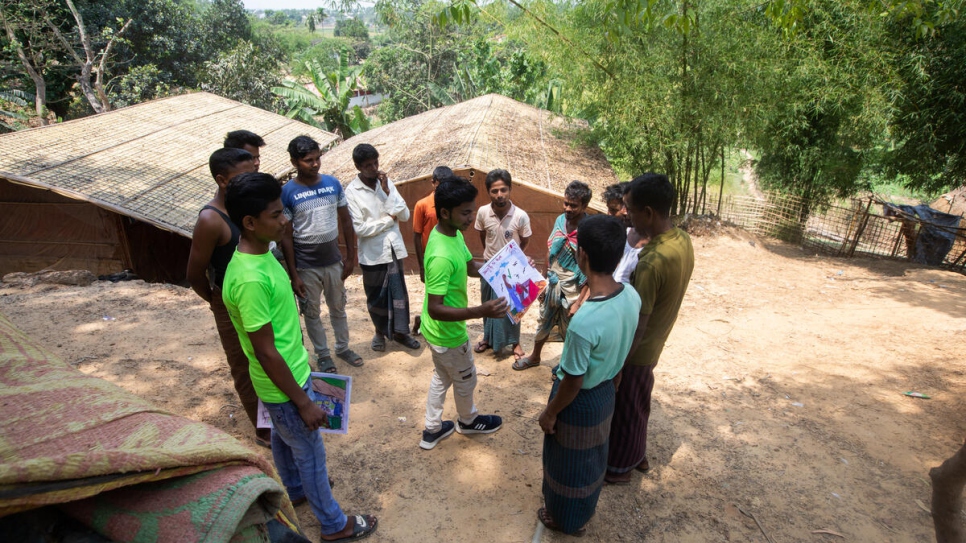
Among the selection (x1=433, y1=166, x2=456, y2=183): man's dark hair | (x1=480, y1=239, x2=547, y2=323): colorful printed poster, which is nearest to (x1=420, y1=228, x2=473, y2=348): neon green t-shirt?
(x1=480, y1=239, x2=547, y2=323): colorful printed poster

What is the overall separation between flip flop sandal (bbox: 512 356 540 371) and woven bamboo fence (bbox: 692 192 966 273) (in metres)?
7.97

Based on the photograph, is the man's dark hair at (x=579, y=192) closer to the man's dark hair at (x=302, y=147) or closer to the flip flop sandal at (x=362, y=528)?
the man's dark hair at (x=302, y=147)

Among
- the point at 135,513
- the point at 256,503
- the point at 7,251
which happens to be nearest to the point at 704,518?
the point at 256,503

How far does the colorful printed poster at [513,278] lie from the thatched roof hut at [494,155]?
3.96 m

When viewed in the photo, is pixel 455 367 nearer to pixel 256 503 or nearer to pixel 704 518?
pixel 704 518

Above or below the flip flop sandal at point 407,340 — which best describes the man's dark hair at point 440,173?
above

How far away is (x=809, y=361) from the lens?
4617mm

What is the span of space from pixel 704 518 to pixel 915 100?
8.61 meters

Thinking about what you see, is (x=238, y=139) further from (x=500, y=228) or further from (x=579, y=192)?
(x=579, y=192)

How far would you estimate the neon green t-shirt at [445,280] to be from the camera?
2.69 metres

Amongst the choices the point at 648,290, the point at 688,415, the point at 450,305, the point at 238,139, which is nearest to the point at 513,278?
the point at 450,305

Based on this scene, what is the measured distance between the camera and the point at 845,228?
9688 millimetres

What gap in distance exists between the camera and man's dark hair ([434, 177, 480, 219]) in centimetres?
262

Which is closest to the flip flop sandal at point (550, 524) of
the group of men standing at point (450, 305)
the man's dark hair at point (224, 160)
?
the group of men standing at point (450, 305)
